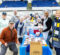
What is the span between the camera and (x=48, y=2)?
25.4 meters

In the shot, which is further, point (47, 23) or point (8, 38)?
point (47, 23)

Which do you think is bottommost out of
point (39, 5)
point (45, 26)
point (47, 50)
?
point (47, 50)

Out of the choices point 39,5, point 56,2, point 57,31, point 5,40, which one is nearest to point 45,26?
point 57,31

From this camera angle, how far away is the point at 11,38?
11.7ft

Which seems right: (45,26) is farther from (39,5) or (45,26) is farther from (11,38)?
(39,5)

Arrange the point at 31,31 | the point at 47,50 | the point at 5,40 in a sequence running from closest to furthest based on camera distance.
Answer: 1. the point at 47,50
2. the point at 5,40
3. the point at 31,31

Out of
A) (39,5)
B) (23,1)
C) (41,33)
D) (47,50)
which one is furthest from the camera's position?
(23,1)

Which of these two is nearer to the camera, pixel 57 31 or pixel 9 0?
pixel 57 31

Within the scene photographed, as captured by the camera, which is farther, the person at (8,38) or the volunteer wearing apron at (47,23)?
the volunteer wearing apron at (47,23)

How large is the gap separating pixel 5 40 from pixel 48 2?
2294 centimetres

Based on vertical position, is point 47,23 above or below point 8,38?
Answer: above

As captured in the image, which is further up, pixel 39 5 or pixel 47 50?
pixel 39 5

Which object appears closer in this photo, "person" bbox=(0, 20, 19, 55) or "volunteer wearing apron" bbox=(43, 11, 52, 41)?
"person" bbox=(0, 20, 19, 55)

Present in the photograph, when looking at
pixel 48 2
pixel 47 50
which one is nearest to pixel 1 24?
pixel 47 50
